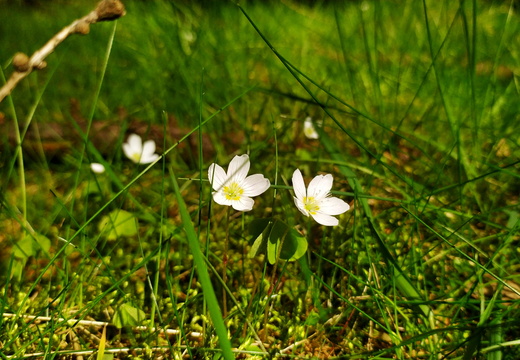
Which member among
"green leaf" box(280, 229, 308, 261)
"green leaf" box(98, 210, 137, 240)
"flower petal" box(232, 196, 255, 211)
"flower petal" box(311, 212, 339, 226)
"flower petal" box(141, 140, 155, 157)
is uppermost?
"flower petal" box(232, 196, 255, 211)

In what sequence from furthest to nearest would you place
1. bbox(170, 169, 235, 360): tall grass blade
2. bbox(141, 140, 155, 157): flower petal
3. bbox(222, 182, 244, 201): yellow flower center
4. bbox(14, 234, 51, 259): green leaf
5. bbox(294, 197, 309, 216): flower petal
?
bbox(141, 140, 155, 157): flower petal, bbox(14, 234, 51, 259): green leaf, bbox(222, 182, 244, 201): yellow flower center, bbox(294, 197, 309, 216): flower petal, bbox(170, 169, 235, 360): tall grass blade

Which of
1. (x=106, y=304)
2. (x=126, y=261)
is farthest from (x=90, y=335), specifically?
(x=126, y=261)

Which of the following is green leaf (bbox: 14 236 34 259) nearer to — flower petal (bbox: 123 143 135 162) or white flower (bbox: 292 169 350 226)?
flower petal (bbox: 123 143 135 162)

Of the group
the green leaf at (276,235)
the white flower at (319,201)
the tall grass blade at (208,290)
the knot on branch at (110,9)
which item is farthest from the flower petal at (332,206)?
the knot on branch at (110,9)

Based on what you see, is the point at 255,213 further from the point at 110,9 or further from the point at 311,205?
the point at 110,9

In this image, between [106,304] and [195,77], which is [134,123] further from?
[106,304]

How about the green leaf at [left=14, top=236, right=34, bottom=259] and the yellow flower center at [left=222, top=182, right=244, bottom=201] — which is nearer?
the yellow flower center at [left=222, top=182, right=244, bottom=201]

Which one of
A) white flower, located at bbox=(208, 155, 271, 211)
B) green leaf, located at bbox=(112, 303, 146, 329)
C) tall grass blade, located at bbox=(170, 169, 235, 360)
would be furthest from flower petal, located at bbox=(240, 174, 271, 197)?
green leaf, located at bbox=(112, 303, 146, 329)
